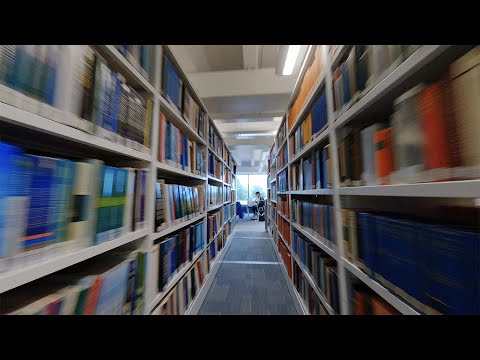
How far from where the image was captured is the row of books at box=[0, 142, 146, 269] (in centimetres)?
36

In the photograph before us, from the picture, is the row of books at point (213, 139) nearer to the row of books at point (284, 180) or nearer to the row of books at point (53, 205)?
the row of books at point (284, 180)

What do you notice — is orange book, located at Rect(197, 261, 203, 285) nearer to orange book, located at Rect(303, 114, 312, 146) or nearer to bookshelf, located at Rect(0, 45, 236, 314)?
bookshelf, located at Rect(0, 45, 236, 314)

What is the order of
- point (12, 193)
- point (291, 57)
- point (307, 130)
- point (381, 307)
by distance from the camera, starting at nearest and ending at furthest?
point (12, 193) → point (381, 307) → point (307, 130) → point (291, 57)

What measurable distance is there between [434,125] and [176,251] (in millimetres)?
1384

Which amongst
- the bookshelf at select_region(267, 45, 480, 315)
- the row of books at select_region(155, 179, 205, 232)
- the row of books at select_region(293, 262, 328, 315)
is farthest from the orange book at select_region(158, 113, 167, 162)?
the row of books at select_region(293, 262, 328, 315)

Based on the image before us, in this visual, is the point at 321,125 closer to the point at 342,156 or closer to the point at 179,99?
the point at 342,156

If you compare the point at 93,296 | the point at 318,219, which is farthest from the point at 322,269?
the point at 93,296

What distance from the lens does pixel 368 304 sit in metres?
0.66

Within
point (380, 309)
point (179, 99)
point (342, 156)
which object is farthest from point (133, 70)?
point (380, 309)

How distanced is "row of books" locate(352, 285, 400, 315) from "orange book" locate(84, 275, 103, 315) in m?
1.02

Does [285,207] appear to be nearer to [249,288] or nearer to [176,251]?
[249,288]

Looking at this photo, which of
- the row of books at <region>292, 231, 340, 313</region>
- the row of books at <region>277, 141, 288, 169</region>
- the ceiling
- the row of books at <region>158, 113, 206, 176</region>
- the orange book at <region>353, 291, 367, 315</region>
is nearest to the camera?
the orange book at <region>353, 291, 367, 315</region>

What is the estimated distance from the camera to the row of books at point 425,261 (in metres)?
0.37

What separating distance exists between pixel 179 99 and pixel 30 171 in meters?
1.06
